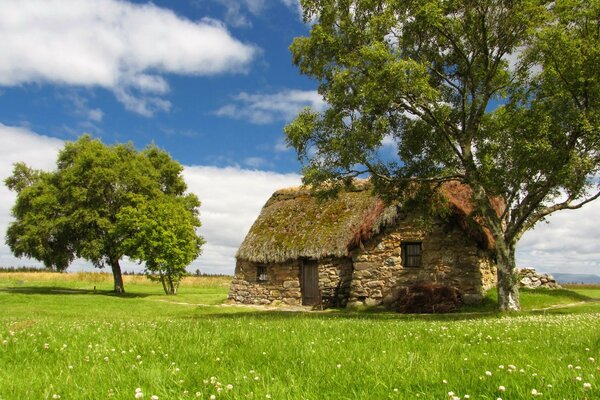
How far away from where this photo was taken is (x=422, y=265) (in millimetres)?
29531

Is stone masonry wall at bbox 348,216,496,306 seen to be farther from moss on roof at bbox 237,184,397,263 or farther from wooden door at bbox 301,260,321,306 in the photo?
wooden door at bbox 301,260,321,306

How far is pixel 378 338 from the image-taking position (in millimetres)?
8477

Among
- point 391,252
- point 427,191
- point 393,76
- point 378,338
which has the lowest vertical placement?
point 378,338

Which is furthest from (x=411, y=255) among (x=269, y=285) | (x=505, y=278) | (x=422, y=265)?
(x=269, y=285)

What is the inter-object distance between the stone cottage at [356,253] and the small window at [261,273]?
7 cm

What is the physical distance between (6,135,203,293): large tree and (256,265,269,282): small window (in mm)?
10320

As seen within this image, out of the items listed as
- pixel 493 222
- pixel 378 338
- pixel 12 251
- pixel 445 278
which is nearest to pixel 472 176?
pixel 493 222

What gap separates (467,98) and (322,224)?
14.3 m

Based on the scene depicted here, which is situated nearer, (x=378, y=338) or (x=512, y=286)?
(x=378, y=338)

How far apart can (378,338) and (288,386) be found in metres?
3.74

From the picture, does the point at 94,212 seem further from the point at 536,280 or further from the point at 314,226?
the point at 536,280

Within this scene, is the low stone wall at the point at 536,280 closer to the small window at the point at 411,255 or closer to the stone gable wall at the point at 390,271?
the stone gable wall at the point at 390,271

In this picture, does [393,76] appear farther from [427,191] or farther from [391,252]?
[391,252]

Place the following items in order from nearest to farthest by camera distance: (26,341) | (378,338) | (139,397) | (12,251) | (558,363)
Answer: (139,397) < (558,363) < (26,341) < (378,338) < (12,251)
